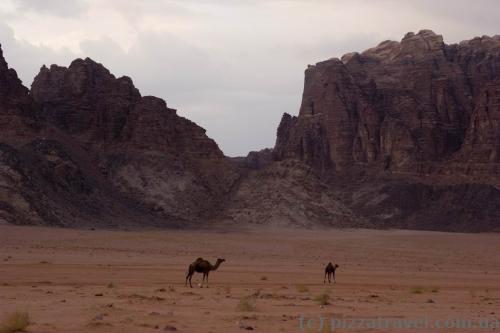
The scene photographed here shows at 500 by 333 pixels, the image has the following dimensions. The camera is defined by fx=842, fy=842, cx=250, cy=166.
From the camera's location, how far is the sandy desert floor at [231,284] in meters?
19.8

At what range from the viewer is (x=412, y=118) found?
164625 millimetres

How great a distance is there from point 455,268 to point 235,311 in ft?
109

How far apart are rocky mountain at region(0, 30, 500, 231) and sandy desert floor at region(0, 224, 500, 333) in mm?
19804

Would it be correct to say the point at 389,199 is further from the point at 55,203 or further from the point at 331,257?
the point at 331,257

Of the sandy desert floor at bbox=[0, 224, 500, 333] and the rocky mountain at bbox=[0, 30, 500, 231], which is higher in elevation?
the rocky mountain at bbox=[0, 30, 500, 231]

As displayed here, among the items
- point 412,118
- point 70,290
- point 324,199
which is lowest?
point 70,290

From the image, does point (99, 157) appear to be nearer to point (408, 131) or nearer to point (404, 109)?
point (408, 131)

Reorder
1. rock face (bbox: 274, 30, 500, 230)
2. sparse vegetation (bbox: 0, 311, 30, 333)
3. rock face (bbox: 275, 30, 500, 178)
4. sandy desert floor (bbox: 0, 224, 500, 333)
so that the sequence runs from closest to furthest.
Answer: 1. sparse vegetation (bbox: 0, 311, 30, 333)
2. sandy desert floor (bbox: 0, 224, 500, 333)
3. rock face (bbox: 274, 30, 500, 230)
4. rock face (bbox: 275, 30, 500, 178)

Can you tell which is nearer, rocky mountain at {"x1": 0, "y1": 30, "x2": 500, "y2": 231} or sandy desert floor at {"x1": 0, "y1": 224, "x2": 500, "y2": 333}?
sandy desert floor at {"x1": 0, "y1": 224, "x2": 500, "y2": 333}

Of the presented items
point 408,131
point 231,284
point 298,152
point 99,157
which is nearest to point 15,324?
point 231,284

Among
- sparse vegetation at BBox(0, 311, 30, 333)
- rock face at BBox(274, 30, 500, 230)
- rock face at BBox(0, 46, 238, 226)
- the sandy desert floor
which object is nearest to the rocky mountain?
rock face at BBox(0, 46, 238, 226)

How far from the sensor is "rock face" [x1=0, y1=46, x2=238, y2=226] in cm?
8425

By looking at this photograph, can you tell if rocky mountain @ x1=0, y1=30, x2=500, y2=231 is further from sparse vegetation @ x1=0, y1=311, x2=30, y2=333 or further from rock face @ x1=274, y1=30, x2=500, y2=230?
sparse vegetation @ x1=0, y1=311, x2=30, y2=333

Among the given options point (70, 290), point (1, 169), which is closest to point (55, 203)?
point (1, 169)
